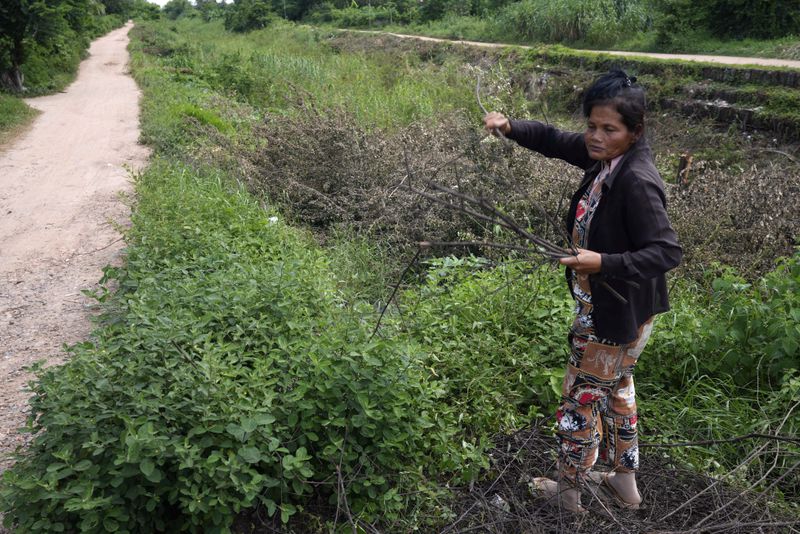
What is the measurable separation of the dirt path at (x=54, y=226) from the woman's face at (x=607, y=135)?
9.16 ft

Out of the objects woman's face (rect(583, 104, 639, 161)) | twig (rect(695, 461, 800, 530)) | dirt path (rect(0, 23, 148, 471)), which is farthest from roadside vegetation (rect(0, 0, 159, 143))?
twig (rect(695, 461, 800, 530))

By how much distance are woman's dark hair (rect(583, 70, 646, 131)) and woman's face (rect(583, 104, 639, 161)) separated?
0.06 feet

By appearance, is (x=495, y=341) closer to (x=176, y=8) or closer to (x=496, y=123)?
(x=496, y=123)

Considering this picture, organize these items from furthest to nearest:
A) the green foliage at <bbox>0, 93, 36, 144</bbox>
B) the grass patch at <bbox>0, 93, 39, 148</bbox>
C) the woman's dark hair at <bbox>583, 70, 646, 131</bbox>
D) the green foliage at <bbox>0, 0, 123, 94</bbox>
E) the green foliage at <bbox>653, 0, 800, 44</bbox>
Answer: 1. the green foliage at <bbox>0, 0, 123, 94</bbox>
2. the green foliage at <bbox>653, 0, 800, 44</bbox>
3. the green foliage at <bbox>0, 93, 36, 144</bbox>
4. the grass patch at <bbox>0, 93, 39, 148</bbox>
5. the woman's dark hair at <bbox>583, 70, 646, 131</bbox>

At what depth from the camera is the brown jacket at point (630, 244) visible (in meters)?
2.14

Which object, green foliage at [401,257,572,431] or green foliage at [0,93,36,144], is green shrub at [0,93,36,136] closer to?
green foliage at [0,93,36,144]

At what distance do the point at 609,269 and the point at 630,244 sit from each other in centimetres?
22

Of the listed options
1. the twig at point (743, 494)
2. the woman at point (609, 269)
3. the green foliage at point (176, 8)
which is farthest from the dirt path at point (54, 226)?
the green foliage at point (176, 8)

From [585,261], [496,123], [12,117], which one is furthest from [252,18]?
[585,261]

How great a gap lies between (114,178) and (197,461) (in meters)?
6.96

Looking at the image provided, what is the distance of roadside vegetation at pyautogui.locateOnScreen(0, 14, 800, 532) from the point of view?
2.35m

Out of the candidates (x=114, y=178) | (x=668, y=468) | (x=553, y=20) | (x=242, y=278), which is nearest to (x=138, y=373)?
(x=242, y=278)

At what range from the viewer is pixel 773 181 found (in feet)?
19.2

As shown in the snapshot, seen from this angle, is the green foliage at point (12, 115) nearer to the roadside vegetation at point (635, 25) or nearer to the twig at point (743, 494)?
the twig at point (743, 494)
